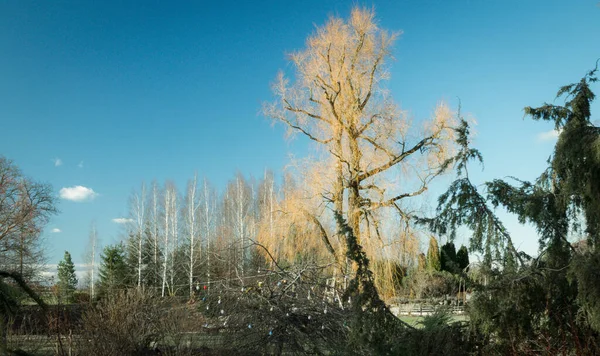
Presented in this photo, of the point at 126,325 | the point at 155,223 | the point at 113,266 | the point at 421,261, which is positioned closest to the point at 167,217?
the point at 155,223

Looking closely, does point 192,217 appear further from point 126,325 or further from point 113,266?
point 126,325

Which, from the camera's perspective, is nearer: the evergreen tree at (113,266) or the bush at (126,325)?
the bush at (126,325)

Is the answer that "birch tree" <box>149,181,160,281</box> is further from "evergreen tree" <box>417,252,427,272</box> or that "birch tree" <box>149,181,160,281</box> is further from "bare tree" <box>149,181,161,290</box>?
"evergreen tree" <box>417,252,427,272</box>

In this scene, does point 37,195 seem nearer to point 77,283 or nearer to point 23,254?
point 23,254

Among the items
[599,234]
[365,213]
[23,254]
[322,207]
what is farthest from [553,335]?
[23,254]

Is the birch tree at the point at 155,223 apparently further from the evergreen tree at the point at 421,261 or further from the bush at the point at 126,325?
the bush at the point at 126,325

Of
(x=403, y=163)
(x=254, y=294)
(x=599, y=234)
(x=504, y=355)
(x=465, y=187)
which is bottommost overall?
(x=504, y=355)

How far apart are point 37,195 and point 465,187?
23.9m

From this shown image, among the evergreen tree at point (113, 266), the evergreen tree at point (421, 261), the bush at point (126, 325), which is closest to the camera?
the bush at point (126, 325)

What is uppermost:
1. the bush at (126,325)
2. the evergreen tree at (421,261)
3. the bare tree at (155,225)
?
the bare tree at (155,225)

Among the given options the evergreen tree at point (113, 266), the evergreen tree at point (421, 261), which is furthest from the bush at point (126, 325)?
the evergreen tree at point (113, 266)

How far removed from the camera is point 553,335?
18.4ft

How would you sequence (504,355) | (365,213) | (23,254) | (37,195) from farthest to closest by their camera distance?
(37,195), (23,254), (365,213), (504,355)

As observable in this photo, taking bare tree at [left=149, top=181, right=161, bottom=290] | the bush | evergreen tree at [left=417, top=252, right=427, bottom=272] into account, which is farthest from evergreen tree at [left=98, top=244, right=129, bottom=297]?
the bush
